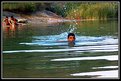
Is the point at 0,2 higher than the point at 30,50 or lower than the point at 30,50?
higher

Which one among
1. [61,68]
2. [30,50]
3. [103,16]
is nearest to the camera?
[61,68]

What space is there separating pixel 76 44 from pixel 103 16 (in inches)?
435

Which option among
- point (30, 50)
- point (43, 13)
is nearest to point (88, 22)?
point (43, 13)

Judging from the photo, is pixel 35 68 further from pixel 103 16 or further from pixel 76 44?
pixel 103 16

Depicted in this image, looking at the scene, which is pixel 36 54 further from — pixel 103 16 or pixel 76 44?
pixel 103 16

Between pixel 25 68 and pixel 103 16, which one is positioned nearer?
pixel 25 68

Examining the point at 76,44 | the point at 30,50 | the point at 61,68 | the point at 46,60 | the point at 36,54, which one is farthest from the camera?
the point at 76,44

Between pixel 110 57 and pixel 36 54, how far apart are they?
157 centimetres

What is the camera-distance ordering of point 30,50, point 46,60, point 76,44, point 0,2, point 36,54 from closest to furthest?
point 0,2, point 46,60, point 36,54, point 30,50, point 76,44

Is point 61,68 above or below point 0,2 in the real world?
below

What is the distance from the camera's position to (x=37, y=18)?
21672mm

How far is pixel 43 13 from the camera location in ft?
72.3

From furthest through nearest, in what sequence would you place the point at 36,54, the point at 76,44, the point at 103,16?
the point at 103,16 < the point at 76,44 < the point at 36,54

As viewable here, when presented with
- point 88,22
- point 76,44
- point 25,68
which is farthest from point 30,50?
point 88,22
